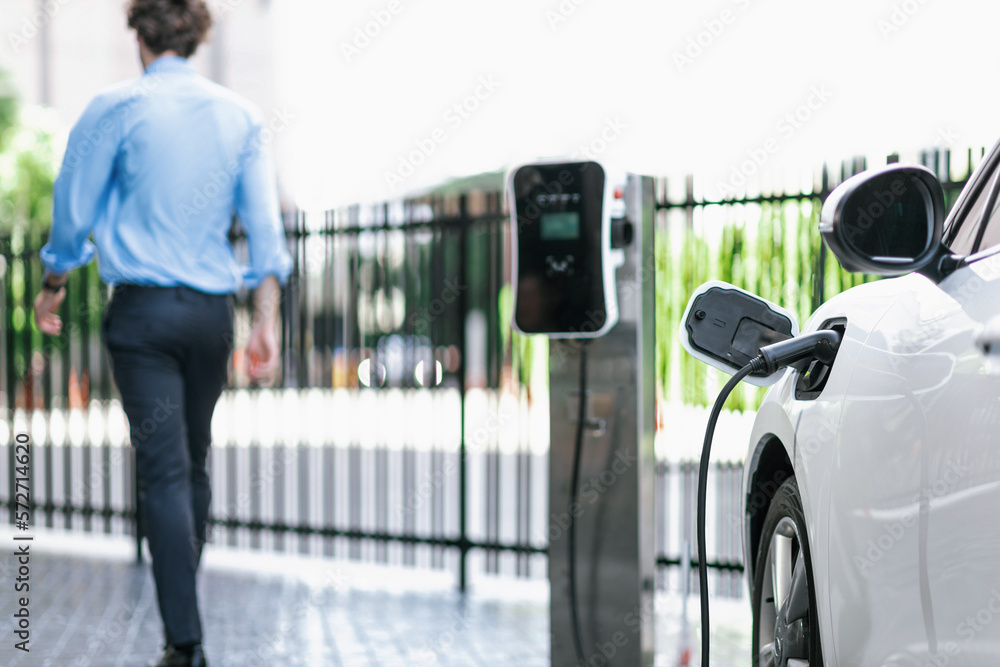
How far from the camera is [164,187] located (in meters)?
3.58

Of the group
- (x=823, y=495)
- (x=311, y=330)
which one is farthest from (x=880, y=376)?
(x=311, y=330)

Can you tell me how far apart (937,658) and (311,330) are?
557 centimetres

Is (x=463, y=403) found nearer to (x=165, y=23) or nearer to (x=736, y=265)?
(x=736, y=265)

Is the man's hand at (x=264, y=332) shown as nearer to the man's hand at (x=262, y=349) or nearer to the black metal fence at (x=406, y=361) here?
the man's hand at (x=262, y=349)

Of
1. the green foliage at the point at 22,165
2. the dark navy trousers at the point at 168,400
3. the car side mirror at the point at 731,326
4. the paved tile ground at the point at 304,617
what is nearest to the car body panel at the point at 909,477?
the car side mirror at the point at 731,326

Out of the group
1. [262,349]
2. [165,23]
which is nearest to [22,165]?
[165,23]

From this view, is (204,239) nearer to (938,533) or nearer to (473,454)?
(938,533)

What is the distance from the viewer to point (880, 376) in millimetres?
1734

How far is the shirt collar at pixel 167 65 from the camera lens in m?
3.69

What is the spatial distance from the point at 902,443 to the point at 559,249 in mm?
1808

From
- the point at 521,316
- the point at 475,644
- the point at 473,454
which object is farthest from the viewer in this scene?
the point at 473,454

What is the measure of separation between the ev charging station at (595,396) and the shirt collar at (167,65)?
1.25 metres

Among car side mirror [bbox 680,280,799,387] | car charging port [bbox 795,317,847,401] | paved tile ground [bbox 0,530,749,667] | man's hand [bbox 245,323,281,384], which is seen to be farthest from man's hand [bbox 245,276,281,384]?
car charging port [bbox 795,317,847,401]

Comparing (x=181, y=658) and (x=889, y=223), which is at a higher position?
(x=889, y=223)
